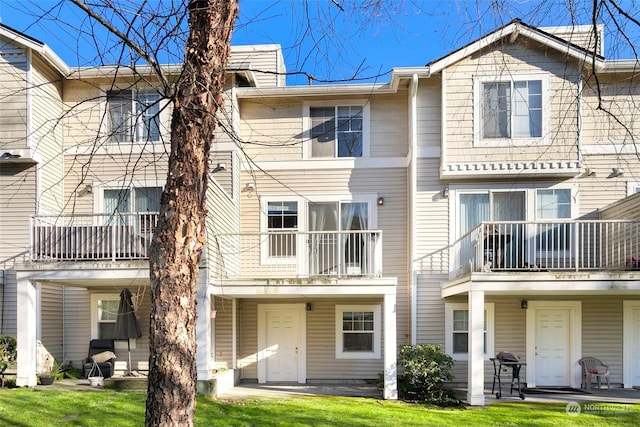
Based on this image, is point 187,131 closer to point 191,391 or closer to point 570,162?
point 191,391

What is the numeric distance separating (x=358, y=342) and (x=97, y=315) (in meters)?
6.61

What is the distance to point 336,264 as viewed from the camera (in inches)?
439

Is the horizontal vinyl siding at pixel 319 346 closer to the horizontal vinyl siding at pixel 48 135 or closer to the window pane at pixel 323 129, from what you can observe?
the window pane at pixel 323 129

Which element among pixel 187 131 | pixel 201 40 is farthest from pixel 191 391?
pixel 201 40

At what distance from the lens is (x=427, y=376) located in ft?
30.8

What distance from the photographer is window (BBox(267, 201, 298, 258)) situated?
460 inches

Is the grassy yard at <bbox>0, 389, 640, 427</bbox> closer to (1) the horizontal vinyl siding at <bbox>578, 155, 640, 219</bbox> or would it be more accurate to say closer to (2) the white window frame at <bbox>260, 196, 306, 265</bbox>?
(2) the white window frame at <bbox>260, 196, 306, 265</bbox>

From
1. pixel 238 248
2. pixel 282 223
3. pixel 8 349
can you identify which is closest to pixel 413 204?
pixel 282 223

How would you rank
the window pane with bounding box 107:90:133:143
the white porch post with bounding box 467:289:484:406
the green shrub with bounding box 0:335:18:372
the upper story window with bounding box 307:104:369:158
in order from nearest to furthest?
the window pane with bounding box 107:90:133:143
the white porch post with bounding box 467:289:484:406
the green shrub with bounding box 0:335:18:372
the upper story window with bounding box 307:104:369:158

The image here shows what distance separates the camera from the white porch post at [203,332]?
29.6 ft

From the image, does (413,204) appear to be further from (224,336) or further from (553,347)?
(224,336)

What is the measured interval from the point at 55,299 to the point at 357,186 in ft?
26.4

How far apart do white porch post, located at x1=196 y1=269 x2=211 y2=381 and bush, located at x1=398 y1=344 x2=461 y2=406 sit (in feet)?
13.3

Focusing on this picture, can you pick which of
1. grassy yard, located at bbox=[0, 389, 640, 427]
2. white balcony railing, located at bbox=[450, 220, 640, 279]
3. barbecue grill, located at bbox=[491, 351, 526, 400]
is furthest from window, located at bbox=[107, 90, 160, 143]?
barbecue grill, located at bbox=[491, 351, 526, 400]
